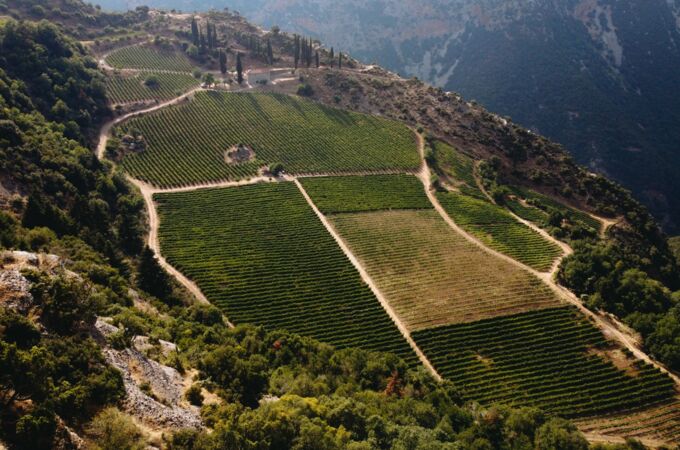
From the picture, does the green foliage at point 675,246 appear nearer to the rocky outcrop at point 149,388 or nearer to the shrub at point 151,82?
the rocky outcrop at point 149,388

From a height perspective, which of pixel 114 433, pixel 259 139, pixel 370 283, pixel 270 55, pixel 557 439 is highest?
pixel 270 55

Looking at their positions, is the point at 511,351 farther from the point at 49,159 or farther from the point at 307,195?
the point at 49,159

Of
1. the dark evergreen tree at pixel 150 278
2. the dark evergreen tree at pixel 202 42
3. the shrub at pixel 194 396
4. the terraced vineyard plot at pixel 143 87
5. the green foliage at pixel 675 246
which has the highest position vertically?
the dark evergreen tree at pixel 202 42

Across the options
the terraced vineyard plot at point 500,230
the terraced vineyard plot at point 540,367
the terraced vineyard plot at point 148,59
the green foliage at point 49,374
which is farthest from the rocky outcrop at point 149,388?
the terraced vineyard plot at point 148,59

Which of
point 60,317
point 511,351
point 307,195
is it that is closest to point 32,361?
point 60,317

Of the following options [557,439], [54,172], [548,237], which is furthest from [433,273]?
[54,172]

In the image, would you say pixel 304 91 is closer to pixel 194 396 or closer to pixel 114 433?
pixel 194 396

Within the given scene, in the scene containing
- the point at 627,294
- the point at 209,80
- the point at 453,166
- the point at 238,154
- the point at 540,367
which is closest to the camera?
the point at 540,367
